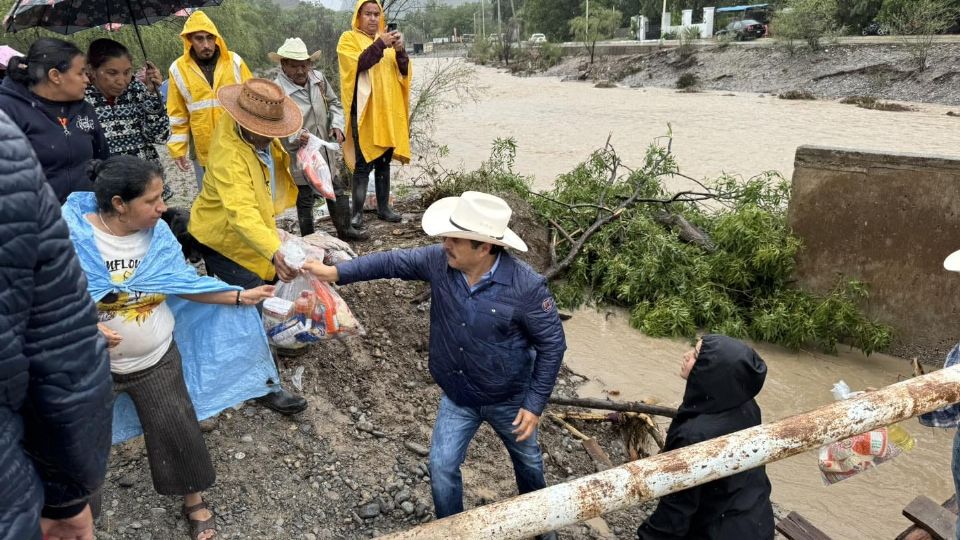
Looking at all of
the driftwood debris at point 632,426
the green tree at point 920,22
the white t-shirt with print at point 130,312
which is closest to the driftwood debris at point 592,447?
the driftwood debris at point 632,426

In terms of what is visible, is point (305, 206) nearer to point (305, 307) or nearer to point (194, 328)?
point (305, 307)

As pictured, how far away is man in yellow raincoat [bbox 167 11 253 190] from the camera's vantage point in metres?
4.55

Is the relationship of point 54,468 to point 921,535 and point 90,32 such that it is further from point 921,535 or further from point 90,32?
point 90,32

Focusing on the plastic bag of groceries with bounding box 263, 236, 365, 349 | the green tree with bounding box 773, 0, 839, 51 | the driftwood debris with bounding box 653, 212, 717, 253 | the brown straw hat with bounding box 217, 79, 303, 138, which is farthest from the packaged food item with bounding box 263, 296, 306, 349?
the green tree with bounding box 773, 0, 839, 51

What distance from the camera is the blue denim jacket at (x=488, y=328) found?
2543 mm

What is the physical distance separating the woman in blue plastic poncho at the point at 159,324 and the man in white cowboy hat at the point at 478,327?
0.52 m

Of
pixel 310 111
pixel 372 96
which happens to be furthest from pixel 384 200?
pixel 310 111

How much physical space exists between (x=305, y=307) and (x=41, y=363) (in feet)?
5.84

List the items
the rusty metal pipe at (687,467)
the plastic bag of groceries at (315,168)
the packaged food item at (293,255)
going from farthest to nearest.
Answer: the plastic bag of groceries at (315,168), the packaged food item at (293,255), the rusty metal pipe at (687,467)

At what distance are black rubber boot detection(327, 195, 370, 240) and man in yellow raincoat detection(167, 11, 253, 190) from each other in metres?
1.07

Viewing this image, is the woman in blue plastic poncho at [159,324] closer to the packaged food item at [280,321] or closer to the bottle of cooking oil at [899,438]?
the packaged food item at [280,321]

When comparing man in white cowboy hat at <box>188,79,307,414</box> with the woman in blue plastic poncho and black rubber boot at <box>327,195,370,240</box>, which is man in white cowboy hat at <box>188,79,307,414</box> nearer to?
the woman in blue plastic poncho

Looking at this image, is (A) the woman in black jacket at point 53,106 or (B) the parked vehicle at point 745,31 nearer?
(A) the woman in black jacket at point 53,106

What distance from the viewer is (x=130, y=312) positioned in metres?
2.51
